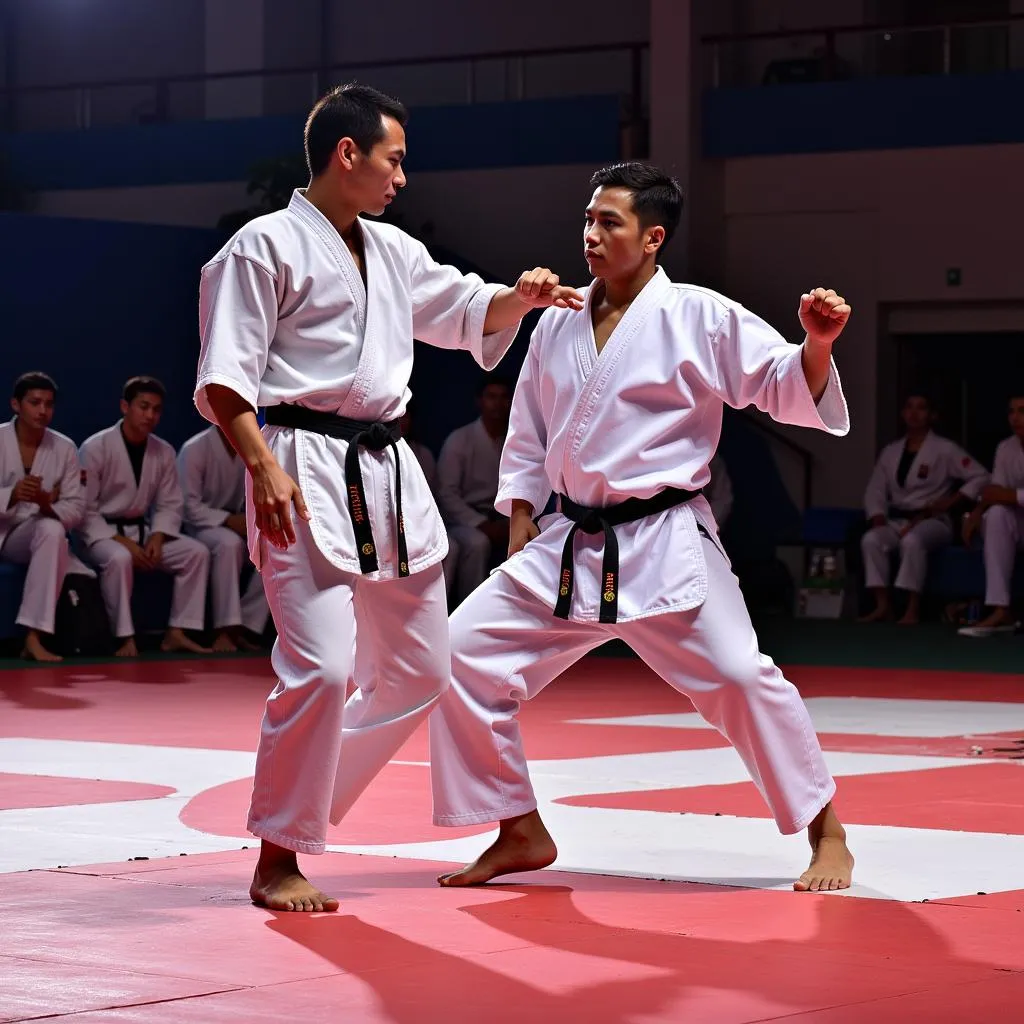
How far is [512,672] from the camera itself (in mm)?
3664

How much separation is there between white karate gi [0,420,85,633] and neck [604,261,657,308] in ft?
17.9

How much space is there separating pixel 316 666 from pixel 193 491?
667cm

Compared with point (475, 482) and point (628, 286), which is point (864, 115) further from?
point (628, 286)

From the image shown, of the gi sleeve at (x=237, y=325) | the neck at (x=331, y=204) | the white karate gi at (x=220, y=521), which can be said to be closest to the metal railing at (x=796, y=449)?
the white karate gi at (x=220, y=521)

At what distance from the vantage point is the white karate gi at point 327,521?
3.34m

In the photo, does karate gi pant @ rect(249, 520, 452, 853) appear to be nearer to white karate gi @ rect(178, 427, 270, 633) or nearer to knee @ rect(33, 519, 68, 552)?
knee @ rect(33, 519, 68, 552)

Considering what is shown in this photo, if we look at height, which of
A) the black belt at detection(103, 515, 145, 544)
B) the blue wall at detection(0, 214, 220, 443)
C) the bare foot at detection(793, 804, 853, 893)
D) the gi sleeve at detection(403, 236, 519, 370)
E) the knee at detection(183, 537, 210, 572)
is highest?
the blue wall at detection(0, 214, 220, 443)

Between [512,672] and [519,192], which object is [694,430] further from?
[519,192]

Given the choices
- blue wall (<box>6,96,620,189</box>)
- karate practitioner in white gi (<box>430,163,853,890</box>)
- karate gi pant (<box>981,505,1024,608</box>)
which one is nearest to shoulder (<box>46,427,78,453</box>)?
karate gi pant (<box>981,505,1024,608</box>)

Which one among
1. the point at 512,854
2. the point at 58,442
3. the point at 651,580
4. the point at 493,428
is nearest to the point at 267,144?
the point at 493,428

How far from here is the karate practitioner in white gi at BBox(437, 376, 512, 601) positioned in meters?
10.8

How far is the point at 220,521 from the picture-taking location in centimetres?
980

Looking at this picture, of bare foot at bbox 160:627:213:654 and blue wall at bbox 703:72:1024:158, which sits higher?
blue wall at bbox 703:72:1024:158

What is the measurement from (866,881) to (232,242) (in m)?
1.55
